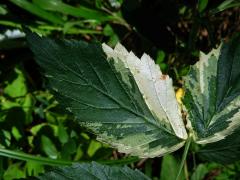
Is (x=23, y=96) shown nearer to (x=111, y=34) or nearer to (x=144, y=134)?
(x=111, y=34)

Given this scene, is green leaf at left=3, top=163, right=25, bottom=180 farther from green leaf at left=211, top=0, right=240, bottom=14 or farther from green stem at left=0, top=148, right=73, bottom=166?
green leaf at left=211, top=0, right=240, bottom=14

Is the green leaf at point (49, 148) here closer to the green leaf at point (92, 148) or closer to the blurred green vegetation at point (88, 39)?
the blurred green vegetation at point (88, 39)

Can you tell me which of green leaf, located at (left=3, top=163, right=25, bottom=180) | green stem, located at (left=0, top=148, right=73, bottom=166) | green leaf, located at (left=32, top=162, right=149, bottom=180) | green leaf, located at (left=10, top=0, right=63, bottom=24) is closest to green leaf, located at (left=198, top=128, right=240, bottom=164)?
green leaf, located at (left=32, top=162, right=149, bottom=180)

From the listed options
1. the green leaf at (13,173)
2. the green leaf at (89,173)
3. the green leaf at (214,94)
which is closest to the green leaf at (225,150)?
the green leaf at (214,94)

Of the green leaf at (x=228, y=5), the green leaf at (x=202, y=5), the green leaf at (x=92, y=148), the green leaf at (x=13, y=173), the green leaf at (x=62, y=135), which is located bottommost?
the green leaf at (x=13, y=173)

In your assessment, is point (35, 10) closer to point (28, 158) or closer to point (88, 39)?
point (88, 39)
